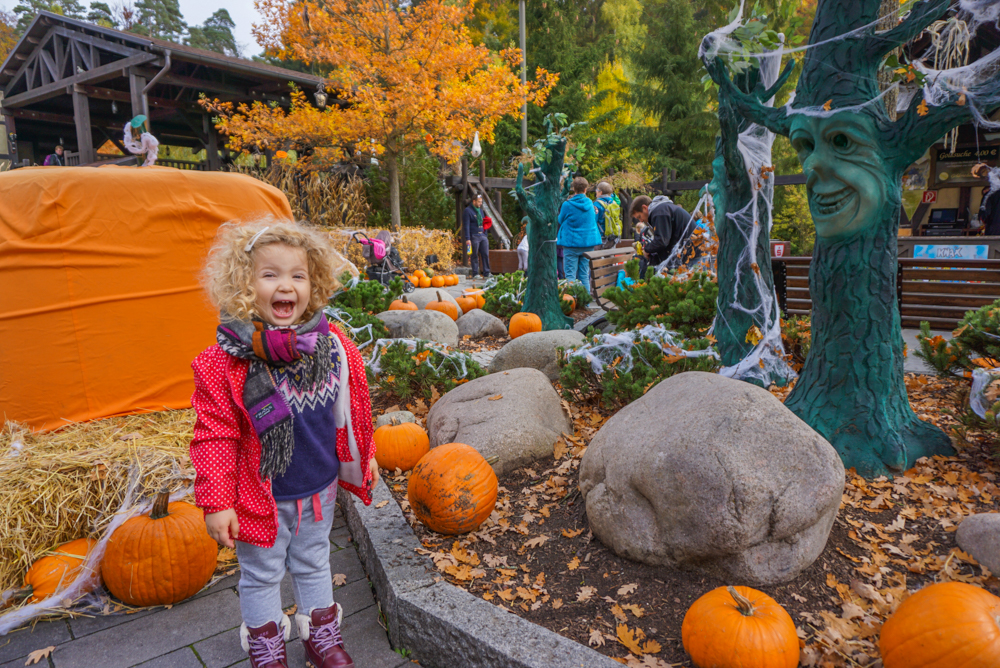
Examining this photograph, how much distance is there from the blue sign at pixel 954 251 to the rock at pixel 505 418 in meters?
8.80

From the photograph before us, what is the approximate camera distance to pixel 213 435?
1946 mm

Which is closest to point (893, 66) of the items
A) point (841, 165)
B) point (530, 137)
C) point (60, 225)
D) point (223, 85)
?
point (841, 165)

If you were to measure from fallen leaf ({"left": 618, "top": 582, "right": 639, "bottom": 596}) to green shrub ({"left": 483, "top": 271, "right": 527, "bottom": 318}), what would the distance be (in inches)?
267

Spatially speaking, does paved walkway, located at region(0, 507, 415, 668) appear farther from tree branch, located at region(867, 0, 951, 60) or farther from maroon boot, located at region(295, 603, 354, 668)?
tree branch, located at region(867, 0, 951, 60)

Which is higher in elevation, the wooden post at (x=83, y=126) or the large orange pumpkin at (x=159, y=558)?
the wooden post at (x=83, y=126)

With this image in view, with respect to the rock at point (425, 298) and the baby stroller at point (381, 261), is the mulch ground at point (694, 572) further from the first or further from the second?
the baby stroller at point (381, 261)

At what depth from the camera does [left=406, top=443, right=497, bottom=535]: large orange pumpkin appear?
116 inches

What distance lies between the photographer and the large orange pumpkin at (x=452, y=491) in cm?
296

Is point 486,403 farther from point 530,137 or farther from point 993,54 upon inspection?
point 530,137

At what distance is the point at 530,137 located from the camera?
1049 inches

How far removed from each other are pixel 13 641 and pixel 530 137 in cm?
2672

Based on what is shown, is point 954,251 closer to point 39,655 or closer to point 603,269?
point 603,269

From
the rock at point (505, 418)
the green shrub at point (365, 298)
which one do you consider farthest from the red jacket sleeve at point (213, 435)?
the green shrub at point (365, 298)

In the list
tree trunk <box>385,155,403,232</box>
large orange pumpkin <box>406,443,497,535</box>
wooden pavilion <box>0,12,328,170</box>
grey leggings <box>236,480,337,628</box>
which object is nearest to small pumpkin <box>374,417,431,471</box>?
large orange pumpkin <box>406,443,497,535</box>
